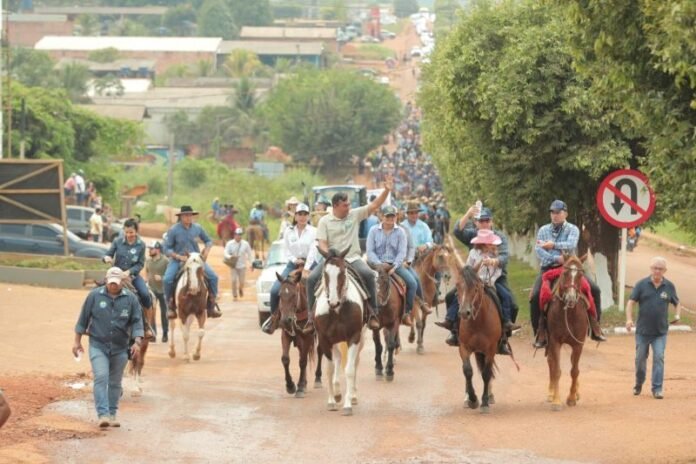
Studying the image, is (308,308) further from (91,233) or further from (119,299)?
(91,233)

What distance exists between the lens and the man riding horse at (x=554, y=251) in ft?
62.4

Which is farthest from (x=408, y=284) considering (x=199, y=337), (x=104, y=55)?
(x=104, y=55)

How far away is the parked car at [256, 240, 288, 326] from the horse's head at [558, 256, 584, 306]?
10.4 metres

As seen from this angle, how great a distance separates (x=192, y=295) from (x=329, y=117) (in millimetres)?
96321

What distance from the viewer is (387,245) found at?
2223cm

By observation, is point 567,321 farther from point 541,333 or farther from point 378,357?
point 378,357

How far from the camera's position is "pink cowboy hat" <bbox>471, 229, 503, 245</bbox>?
19047 mm

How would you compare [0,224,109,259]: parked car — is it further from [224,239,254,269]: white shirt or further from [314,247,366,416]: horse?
[314,247,366,416]: horse

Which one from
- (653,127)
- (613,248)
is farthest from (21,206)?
(653,127)

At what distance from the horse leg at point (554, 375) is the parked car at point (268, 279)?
1006cm

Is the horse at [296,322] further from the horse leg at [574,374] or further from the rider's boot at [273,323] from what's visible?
the horse leg at [574,374]

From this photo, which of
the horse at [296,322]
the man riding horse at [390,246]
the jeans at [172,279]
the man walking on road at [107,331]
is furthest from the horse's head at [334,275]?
the jeans at [172,279]

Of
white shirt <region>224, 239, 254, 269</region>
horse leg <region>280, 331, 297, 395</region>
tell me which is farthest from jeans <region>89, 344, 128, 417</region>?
white shirt <region>224, 239, 254, 269</region>

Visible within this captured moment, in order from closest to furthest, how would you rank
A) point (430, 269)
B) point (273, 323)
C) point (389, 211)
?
point (273, 323)
point (389, 211)
point (430, 269)
